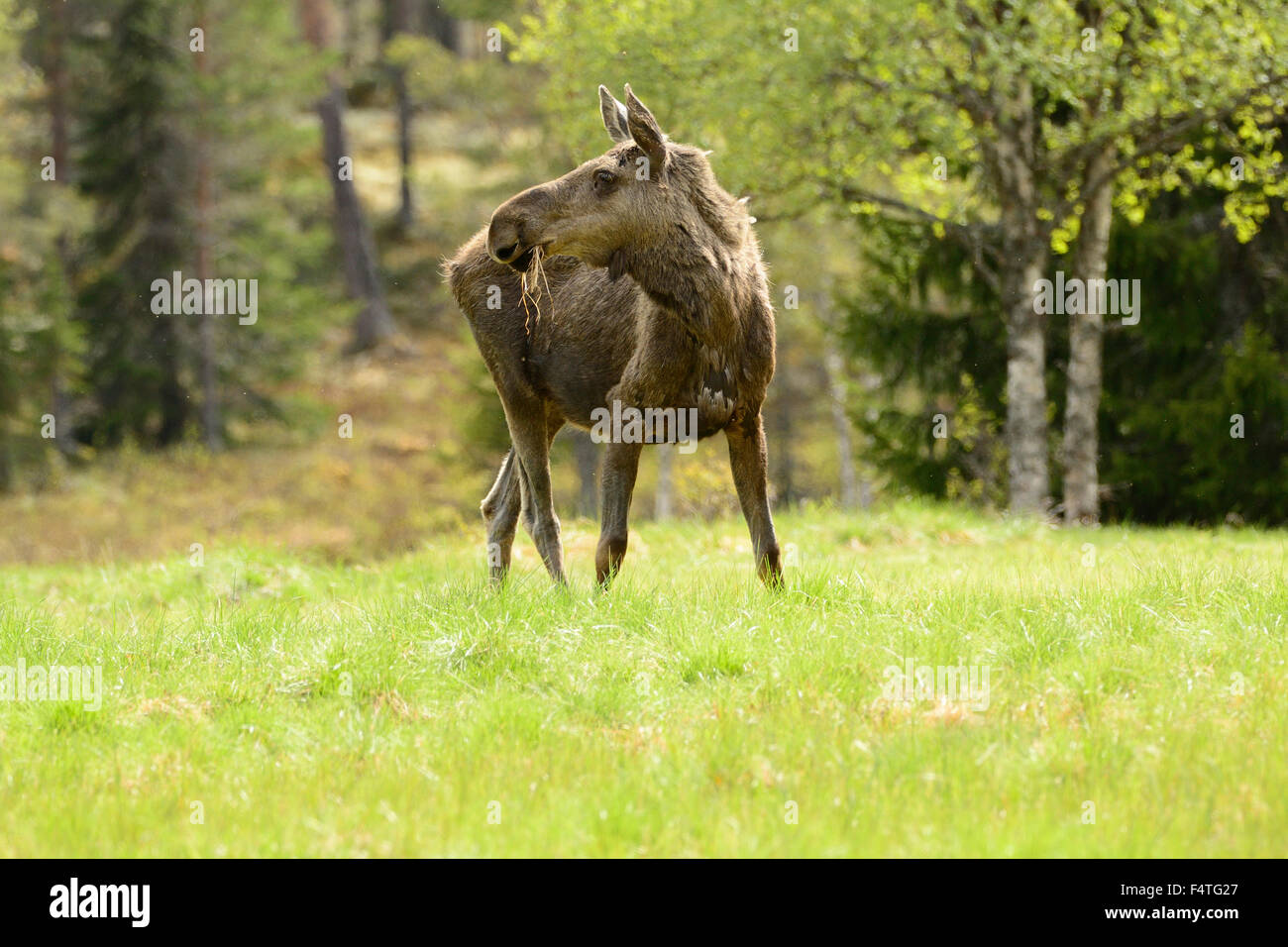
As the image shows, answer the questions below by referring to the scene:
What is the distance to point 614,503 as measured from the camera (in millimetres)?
8055

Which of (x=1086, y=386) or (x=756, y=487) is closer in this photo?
(x=756, y=487)

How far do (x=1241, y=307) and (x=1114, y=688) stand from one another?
13633 millimetres

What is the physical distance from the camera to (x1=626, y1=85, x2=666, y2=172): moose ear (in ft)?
24.7

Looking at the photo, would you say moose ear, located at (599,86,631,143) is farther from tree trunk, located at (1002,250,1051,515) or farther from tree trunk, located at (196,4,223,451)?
tree trunk, located at (196,4,223,451)

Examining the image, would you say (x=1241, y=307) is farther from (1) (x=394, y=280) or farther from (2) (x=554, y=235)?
(1) (x=394, y=280)

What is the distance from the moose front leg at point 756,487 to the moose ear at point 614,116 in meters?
1.90

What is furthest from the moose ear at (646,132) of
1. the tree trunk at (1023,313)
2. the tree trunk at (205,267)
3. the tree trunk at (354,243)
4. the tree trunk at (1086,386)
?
the tree trunk at (354,243)

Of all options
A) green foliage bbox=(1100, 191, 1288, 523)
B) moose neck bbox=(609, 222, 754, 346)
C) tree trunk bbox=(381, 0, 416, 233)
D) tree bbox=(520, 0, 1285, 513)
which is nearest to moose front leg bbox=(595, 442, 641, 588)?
moose neck bbox=(609, 222, 754, 346)

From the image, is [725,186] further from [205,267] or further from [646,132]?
[205,267]

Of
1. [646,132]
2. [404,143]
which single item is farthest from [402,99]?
[646,132]

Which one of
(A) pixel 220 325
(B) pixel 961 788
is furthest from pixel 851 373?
(B) pixel 961 788

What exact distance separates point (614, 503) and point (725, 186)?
11.0 m

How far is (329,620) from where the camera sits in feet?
27.2
